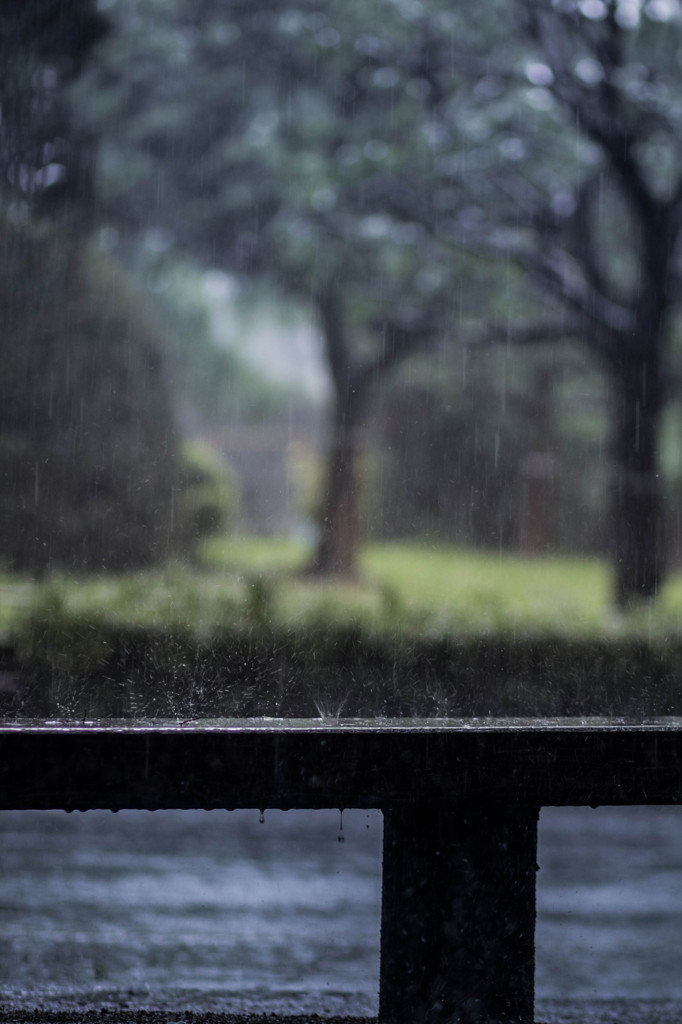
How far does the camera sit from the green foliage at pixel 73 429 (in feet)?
19.8

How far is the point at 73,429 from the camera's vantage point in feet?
20.6

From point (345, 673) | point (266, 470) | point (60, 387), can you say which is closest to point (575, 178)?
point (266, 470)

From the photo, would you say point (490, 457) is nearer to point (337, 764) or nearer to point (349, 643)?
point (349, 643)

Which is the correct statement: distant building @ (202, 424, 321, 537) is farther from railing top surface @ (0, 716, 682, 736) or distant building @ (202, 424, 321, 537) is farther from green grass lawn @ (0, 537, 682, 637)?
railing top surface @ (0, 716, 682, 736)

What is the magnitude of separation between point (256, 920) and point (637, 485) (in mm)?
4474

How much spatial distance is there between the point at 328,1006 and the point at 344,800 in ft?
4.85

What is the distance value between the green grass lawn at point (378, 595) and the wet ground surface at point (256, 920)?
1.09m

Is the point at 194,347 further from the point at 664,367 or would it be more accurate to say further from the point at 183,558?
the point at 664,367

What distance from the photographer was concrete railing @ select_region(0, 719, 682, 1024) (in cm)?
147

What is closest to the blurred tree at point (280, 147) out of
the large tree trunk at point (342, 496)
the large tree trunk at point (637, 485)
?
the large tree trunk at point (342, 496)

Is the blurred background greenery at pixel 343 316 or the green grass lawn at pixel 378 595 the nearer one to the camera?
the green grass lawn at pixel 378 595

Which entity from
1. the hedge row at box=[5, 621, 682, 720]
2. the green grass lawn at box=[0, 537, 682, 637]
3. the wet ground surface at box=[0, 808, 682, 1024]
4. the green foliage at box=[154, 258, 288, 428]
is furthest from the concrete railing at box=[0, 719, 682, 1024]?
the green foliage at box=[154, 258, 288, 428]

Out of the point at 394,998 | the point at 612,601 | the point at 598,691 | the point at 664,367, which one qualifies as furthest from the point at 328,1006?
the point at 664,367

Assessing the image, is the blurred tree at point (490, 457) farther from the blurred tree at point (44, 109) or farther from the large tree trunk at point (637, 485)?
the blurred tree at point (44, 109)
